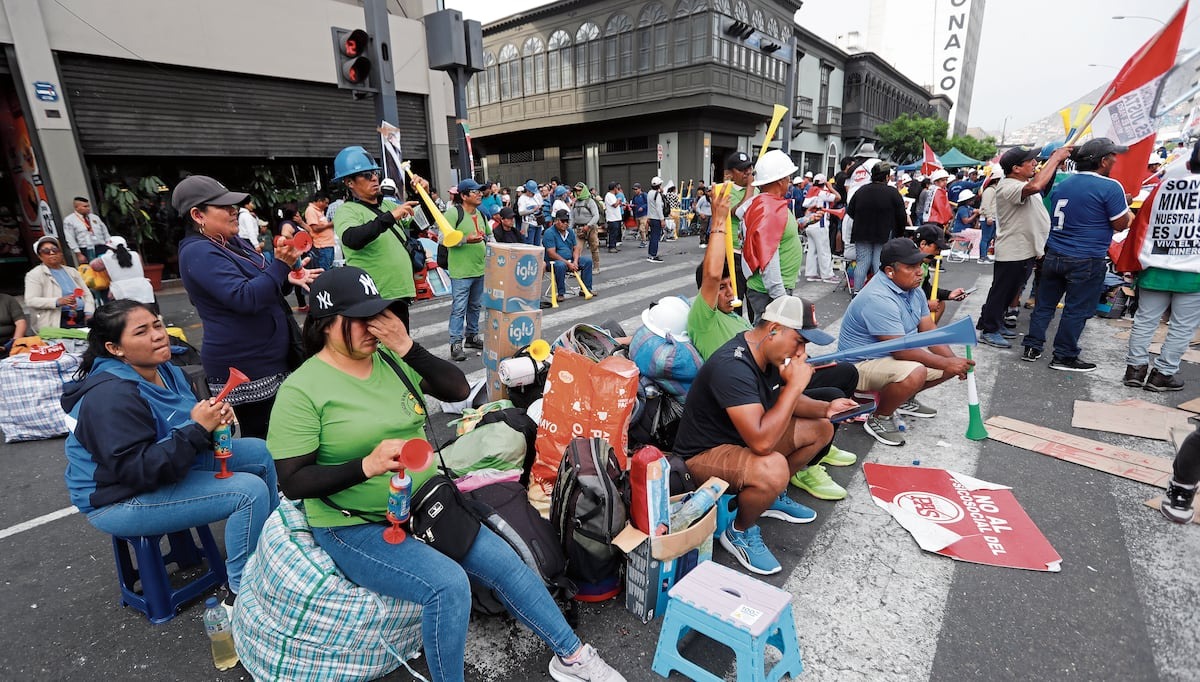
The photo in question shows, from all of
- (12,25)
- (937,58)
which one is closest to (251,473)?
(12,25)

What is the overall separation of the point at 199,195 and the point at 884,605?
402cm

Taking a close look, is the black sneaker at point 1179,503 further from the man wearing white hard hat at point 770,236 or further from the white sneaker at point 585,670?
the white sneaker at point 585,670

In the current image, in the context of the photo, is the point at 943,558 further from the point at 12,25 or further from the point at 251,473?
the point at 12,25

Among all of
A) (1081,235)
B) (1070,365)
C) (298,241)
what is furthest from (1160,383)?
(298,241)

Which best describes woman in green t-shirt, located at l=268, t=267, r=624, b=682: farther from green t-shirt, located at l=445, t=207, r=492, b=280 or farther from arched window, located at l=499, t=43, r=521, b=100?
arched window, located at l=499, t=43, r=521, b=100

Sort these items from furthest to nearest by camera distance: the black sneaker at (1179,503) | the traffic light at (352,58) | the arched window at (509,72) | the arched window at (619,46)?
the arched window at (509,72) < the arched window at (619,46) < the traffic light at (352,58) < the black sneaker at (1179,503)

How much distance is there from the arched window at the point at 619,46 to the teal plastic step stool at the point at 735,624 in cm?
2645

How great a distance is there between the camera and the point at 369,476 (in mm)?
1924

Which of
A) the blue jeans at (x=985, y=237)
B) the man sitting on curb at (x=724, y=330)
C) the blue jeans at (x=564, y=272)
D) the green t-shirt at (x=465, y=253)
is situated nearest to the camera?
the man sitting on curb at (x=724, y=330)

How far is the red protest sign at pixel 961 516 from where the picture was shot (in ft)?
9.89

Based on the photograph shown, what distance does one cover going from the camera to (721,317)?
3812 millimetres

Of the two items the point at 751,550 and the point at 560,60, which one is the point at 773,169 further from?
the point at 560,60

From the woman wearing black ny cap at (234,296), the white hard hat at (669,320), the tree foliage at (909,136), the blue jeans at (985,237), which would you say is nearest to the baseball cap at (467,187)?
the white hard hat at (669,320)

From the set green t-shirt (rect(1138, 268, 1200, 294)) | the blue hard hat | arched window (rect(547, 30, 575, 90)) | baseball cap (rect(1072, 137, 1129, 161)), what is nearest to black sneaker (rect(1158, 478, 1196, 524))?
green t-shirt (rect(1138, 268, 1200, 294))
